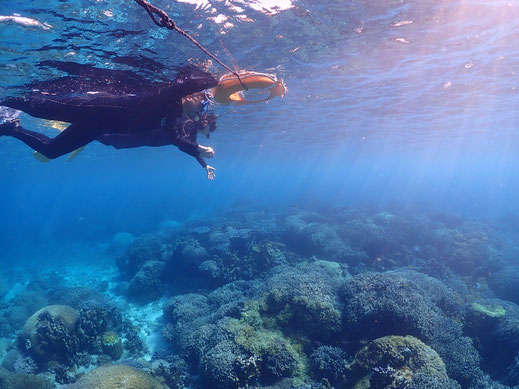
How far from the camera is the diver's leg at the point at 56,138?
6000 millimetres

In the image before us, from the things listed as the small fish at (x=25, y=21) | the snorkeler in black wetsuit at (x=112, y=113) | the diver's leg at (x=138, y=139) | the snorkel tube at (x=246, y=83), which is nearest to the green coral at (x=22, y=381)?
the snorkeler in black wetsuit at (x=112, y=113)

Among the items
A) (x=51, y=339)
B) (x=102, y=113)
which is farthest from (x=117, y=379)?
(x=102, y=113)

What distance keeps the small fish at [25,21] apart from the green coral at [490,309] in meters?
17.2

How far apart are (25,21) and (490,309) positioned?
58.9ft

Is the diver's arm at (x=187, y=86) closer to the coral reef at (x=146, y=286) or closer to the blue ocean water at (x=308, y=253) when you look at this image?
the blue ocean water at (x=308, y=253)

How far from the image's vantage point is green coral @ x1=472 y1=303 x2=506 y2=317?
32.0 ft

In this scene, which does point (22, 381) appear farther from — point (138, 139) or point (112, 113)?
point (112, 113)

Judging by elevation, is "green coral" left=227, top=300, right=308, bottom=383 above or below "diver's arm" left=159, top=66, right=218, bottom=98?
below

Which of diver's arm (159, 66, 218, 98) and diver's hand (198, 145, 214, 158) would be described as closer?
diver's arm (159, 66, 218, 98)

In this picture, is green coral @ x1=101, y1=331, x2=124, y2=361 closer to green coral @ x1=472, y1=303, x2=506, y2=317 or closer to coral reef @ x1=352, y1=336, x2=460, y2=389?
coral reef @ x1=352, y1=336, x2=460, y2=389

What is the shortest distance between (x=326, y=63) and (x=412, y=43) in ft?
13.1

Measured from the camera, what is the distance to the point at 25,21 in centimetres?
717

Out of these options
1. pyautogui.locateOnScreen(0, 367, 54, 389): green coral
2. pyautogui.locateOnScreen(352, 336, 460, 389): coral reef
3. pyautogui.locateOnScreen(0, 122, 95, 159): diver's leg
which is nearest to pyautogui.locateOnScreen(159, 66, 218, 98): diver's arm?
pyautogui.locateOnScreen(0, 122, 95, 159): diver's leg

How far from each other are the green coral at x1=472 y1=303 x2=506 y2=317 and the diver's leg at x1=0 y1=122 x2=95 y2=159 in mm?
14097
